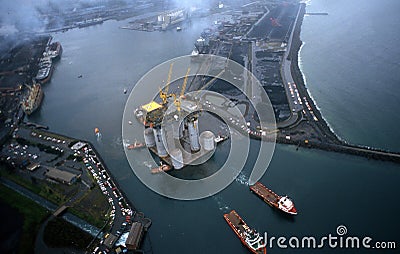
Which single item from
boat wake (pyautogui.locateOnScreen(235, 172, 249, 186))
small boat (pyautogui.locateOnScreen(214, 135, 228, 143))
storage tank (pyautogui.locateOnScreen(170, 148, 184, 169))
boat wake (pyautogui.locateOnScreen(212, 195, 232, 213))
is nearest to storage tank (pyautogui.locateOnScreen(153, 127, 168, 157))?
storage tank (pyautogui.locateOnScreen(170, 148, 184, 169))

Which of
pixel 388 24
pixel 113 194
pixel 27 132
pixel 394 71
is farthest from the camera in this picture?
pixel 388 24

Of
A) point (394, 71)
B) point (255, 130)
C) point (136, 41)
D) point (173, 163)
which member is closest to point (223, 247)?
point (173, 163)

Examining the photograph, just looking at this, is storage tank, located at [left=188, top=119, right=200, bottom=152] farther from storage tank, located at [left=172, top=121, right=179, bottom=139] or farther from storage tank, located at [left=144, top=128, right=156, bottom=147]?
storage tank, located at [left=144, top=128, right=156, bottom=147]

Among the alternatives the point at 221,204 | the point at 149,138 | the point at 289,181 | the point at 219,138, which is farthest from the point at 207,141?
the point at 289,181

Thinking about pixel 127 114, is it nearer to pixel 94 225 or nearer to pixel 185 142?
pixel 185 142

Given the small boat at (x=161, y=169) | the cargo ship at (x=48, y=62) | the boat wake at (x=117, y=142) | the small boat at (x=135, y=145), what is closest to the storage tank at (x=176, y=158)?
the small boat at (x=161, y=169)

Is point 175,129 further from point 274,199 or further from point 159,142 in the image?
point 274,199
